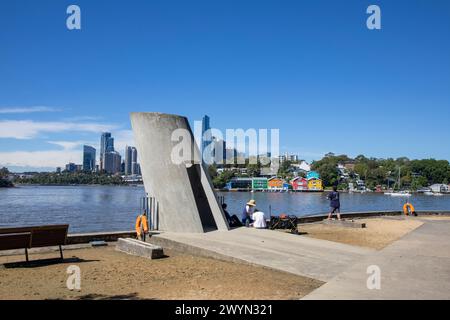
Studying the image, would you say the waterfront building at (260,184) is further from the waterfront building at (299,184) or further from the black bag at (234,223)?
the black bag at (234,223)

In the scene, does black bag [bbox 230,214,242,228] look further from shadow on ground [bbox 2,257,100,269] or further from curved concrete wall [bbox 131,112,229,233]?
shadow on ground [bbox 2,257,100,269]

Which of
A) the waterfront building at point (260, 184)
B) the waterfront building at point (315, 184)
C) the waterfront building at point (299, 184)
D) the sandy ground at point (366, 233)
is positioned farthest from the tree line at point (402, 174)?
the sandy ground at point (366, 233)

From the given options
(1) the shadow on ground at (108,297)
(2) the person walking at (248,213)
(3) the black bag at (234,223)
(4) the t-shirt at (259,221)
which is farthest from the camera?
(2) the person walking at (248,213)

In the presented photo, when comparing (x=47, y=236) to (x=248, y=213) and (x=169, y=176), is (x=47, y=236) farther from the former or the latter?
(x=248, y=213)

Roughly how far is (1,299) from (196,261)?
389 cm

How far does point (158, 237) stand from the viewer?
410 inches

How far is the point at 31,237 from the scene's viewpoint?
8031mm

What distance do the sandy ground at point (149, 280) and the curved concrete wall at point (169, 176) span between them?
286 centimetres

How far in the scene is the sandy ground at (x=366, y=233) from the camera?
12344 mm

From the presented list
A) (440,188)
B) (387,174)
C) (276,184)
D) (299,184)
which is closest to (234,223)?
(276,184)

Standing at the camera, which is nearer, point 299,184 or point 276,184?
point 276,184

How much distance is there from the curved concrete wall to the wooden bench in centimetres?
379

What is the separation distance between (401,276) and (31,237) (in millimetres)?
7112
